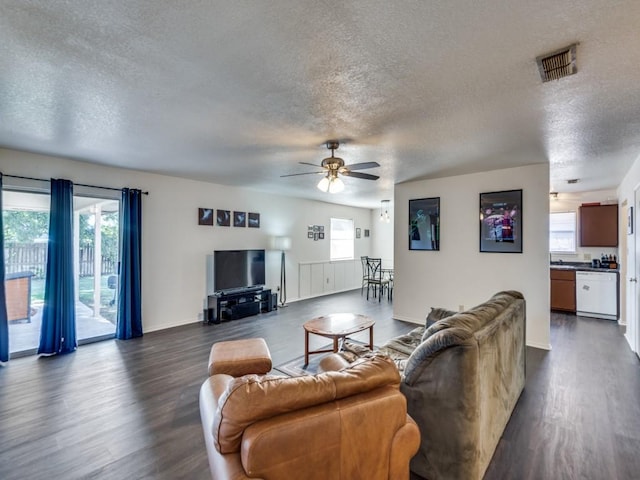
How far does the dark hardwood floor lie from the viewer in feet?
6.45

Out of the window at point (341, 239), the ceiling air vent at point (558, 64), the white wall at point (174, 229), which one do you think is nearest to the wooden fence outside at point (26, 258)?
the white wall at point (174, 229)

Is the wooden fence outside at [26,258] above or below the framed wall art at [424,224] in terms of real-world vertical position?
below

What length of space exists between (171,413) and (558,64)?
3.74 m

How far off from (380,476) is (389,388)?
37 centimetres

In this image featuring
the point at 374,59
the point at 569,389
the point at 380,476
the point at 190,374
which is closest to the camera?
the point at 380,476

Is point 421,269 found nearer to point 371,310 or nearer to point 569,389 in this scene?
point 371,310

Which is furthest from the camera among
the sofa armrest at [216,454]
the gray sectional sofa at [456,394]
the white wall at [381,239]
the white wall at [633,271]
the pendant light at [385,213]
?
the white wall at [381,239]

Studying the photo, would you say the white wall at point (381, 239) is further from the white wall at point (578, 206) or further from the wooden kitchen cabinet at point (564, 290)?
the wooden kitchen cabinet at point (564, 290)

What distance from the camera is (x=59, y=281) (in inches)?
153

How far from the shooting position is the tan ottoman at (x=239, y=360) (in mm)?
2416

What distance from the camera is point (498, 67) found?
6.24ft

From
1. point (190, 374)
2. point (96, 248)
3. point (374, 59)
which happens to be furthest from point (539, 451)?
point (96, 248)

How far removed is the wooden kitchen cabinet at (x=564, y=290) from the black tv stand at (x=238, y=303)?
18.8 ft

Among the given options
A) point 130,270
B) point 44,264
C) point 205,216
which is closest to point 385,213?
point 205,216
